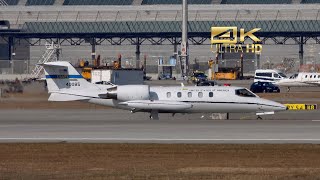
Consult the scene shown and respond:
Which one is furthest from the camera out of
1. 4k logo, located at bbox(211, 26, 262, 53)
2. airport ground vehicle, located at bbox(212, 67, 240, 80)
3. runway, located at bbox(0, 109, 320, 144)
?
4k logo, located at bbox(211, 26, 262, 53)

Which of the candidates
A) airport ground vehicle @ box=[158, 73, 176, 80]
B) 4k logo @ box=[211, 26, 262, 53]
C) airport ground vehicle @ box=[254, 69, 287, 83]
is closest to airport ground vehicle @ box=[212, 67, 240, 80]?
4k logo @ box=[211, 26, 262, 53]

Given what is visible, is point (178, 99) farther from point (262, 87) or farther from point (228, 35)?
point (228, 35)

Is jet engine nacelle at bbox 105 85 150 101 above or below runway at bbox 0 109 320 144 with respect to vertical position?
above

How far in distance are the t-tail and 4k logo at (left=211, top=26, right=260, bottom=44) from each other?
90783mm

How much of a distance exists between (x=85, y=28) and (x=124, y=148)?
122 m

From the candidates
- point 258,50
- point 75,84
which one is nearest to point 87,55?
point 258,50

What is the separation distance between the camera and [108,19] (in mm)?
163875

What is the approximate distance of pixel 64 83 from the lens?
6538cm

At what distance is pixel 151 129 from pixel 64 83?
1464cm

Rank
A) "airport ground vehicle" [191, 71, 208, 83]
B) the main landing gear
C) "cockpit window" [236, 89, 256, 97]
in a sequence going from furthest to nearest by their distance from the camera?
"airport ground vehicle" [191, 71, 208, 83], the main landing gear, "cockpit window" [236, 89, 256, 97]

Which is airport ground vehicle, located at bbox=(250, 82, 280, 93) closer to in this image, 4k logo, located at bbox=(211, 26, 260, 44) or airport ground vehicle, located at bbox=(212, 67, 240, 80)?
airport ground vehicle, located at bbox=(212, 67, 240, 80)

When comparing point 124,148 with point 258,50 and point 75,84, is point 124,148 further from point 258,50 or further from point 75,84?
point 258,50

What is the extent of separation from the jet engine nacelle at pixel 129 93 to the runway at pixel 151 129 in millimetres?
1334

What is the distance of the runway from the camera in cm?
4641
